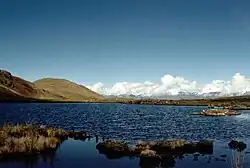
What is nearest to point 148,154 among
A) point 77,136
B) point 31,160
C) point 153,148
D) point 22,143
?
point 153,148

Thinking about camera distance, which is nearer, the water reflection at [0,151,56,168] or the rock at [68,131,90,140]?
the water reflection at [0,151,56,168]

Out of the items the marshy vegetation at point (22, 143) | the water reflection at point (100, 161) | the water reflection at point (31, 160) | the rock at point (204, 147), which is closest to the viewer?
the water reflection at point (31, 160)

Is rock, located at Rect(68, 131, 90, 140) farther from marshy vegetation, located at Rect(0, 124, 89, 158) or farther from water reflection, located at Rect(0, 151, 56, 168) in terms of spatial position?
water reflection, located at Rect(0, 151, 56, 168)

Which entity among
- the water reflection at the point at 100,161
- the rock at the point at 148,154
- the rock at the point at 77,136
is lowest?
the water reflection at the point at 100,161

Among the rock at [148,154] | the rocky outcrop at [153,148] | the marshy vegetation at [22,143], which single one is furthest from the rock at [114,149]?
the marshy vegetation at [22,143]

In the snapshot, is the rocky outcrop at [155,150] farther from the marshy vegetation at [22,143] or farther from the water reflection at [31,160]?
the water reflection at [31,160]

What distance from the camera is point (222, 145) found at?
57.7 m

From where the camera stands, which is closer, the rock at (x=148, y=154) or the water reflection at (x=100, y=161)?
the water reflection at (x=100, y=161)

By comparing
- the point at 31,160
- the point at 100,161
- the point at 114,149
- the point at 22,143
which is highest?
the point at 22,143

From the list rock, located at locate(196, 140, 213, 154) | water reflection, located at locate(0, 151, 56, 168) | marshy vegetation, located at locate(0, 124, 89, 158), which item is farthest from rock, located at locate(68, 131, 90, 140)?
rock, located at locate(196, 140, 213, 154)

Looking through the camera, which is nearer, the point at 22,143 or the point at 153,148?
the point at 22,143

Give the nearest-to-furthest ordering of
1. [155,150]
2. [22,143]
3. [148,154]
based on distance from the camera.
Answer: [148,154]
[22,143]
[155,150]

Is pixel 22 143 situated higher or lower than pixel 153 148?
higher

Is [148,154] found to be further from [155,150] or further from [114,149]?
[114,149]
